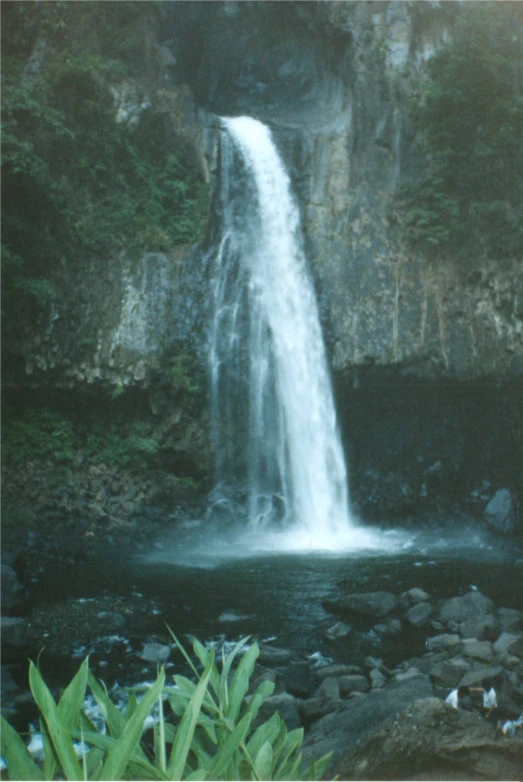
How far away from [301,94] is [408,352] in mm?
6527

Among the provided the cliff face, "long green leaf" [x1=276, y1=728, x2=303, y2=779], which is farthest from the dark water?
"long green leaf" [x1=276, y1=728, x2=303, y2=779]

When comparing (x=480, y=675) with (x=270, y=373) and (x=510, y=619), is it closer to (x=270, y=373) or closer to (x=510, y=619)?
(x=510, y=619)

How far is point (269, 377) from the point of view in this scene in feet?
36.6

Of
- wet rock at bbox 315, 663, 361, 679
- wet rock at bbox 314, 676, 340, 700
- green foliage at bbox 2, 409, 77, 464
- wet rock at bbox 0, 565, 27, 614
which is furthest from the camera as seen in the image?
green foliage at bbox 2, 409, 77, 464

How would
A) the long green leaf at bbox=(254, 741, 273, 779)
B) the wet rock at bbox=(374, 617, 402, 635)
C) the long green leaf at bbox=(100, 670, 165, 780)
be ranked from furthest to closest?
the wet rock at bbox=(374, 617, 402, 635) → the long green leaf at bbox=(254, 741, 273, 779) → the long green leaf at bbox=(100, 670, 165, 780)

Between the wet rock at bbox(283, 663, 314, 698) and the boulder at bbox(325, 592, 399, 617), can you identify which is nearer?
the wet rock at bbox(283, 663, 314, 698)

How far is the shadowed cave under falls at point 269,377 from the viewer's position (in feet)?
35.2

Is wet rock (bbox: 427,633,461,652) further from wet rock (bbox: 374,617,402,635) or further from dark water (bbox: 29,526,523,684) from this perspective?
wet rock (bbox: 374,617,402,635)

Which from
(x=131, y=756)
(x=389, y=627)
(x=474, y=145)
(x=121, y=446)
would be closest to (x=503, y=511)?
(x=389, y=627)

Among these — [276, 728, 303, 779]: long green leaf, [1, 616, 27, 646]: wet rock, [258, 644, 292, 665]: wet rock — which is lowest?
[258, 644, 292, 665]: wet rock

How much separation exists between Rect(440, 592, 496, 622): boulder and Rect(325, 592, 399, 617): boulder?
0.47 m

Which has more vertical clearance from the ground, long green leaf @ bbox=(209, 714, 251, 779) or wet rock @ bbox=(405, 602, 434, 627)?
long green leaf @ bbox=(209, 714, 251, 779)

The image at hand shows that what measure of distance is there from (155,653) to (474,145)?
10.1 metres

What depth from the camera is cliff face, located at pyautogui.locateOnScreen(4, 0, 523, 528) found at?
11023mm
